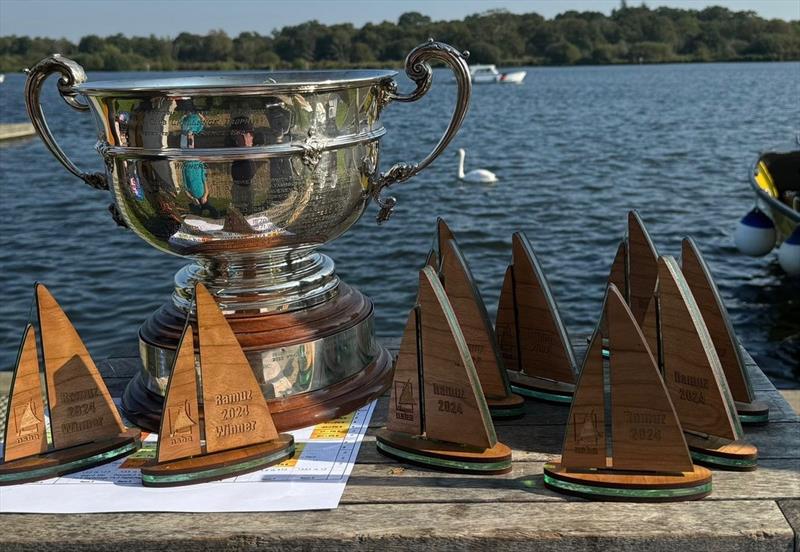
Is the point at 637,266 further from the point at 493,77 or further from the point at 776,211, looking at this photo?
the point at 493,77

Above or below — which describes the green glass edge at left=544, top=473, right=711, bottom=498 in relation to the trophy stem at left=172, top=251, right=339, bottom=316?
below

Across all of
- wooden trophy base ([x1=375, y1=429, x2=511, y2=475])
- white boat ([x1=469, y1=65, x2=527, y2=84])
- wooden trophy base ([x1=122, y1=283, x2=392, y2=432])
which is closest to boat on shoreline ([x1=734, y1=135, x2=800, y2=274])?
wooden trophy base ([x1=122, y1=283, x2=392, y2=432])

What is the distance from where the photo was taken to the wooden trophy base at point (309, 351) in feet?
7.10

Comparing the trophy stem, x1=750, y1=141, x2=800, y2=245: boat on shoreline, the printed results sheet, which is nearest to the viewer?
the printed results sheet

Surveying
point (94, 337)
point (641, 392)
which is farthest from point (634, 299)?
point (94, 337)

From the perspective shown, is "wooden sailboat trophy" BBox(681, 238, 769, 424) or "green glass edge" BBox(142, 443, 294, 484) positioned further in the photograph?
"wooden sailboat trophy" BBox(681, 238, 769, 424)

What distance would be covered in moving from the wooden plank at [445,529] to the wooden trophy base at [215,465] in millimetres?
106

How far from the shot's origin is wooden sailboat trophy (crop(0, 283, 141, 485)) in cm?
195

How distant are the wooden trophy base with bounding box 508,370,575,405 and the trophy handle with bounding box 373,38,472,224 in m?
0.57

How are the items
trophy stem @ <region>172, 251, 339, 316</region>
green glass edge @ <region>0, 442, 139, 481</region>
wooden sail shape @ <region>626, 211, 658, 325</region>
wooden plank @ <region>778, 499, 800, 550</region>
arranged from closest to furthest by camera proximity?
wooden plank @ <region>778, 499, 800, 550</region> < green glass edge @ <region>0, 442, 139, 481</region> < trophy stem @ <region>172, 251, 339, 316</region> < wooden sail shape @ <region>626, 211, 658, 325</region>

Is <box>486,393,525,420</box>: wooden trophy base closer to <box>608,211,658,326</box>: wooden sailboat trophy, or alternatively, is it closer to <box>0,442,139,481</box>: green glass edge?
<box>608,211,658,326</box>: wooden sailboat trophy

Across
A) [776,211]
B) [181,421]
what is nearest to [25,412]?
[181,421]

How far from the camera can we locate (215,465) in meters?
1.90

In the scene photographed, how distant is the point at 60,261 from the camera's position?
12328 mm
